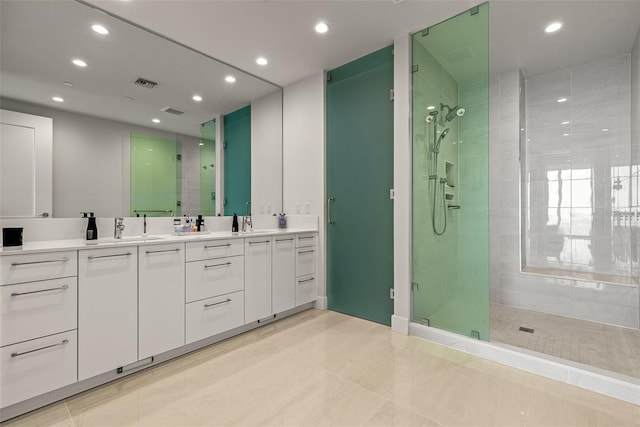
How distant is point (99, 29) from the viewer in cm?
217

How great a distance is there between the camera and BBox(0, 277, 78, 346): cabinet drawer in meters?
1.47

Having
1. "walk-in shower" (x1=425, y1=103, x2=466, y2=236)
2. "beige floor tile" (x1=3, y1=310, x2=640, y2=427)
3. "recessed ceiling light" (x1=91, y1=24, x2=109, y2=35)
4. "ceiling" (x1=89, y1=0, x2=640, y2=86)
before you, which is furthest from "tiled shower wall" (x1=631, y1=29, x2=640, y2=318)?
"recessed ceiling light" (x1=91, y1=24, x2=109, y2=35)

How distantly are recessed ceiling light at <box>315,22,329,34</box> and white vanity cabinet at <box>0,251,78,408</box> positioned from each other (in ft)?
7.87

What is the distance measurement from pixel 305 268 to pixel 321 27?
229 centimetres

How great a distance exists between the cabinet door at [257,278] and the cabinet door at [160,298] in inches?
22.8

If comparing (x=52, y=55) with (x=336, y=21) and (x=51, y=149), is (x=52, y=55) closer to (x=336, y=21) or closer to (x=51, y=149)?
(x=51, y=149)

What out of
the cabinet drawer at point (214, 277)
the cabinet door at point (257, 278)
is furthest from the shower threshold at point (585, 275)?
the cabinet drawer at point (214, 277)

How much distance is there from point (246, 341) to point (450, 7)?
3136mm

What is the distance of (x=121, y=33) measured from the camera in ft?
7.41

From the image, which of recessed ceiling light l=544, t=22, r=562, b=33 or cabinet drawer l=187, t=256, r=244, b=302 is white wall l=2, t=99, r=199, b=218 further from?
recessed ceiling light l=544, t=22, r=562, b=33

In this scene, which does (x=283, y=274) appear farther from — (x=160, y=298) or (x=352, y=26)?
(x=352, y=26)

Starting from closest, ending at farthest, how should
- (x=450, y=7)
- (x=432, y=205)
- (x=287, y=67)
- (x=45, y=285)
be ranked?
(x=45, y=285) → (x=450, y=7) → (x=432, y=205) → (x=287, y=67)

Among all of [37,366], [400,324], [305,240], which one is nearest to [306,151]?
[305,240]

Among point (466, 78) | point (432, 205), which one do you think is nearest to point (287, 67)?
point (466, 78)
